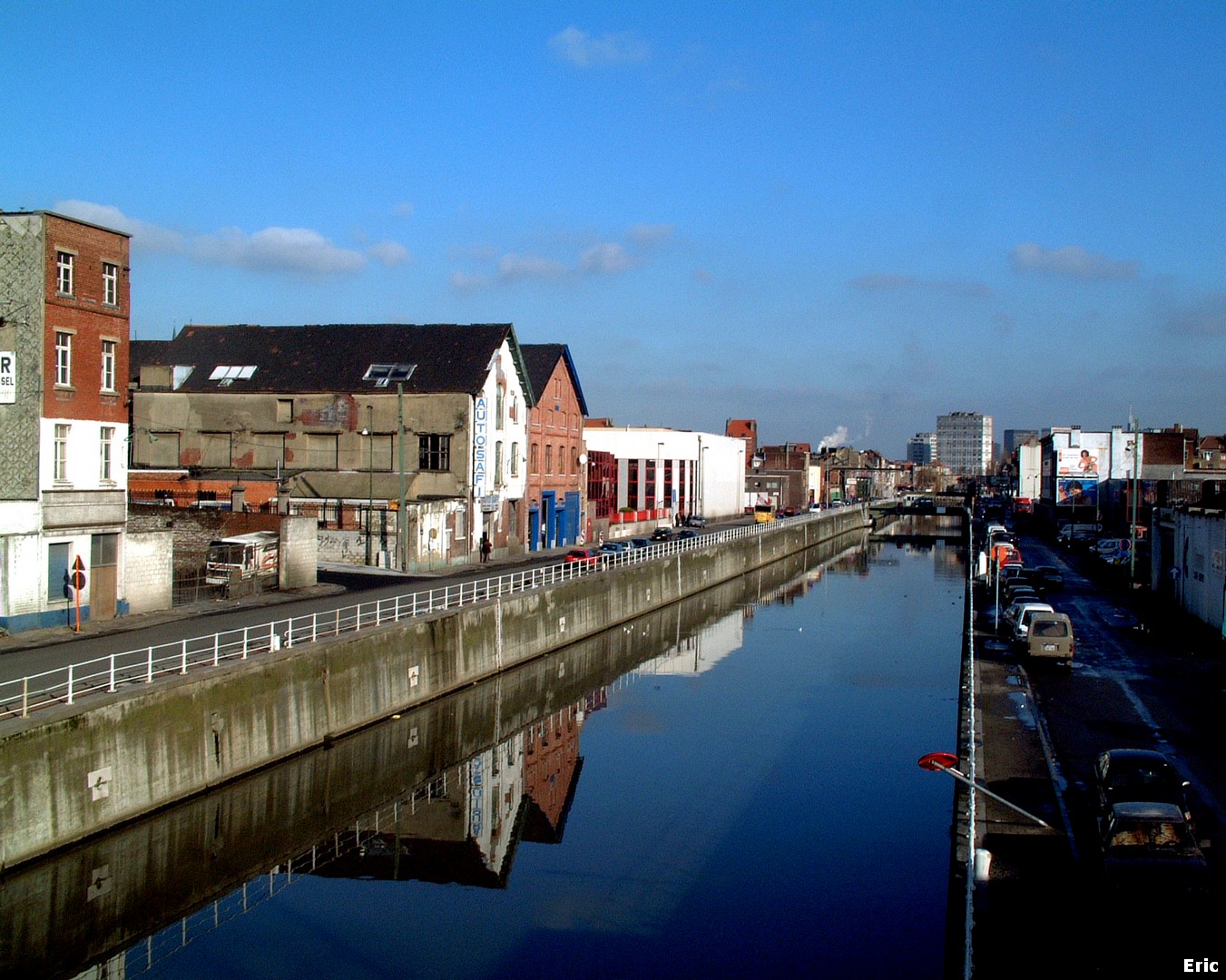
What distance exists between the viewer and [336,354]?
5953 cm

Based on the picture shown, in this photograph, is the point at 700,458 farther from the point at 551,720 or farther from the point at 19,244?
the point at 19,244

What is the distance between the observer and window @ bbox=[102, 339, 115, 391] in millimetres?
32906

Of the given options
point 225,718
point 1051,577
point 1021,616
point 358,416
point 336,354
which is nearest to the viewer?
point 225,718

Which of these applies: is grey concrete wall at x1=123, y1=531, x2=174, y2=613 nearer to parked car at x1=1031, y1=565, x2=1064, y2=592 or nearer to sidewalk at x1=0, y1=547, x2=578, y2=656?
sidewalk at x1=0, y1=547, x2=578, y2=656

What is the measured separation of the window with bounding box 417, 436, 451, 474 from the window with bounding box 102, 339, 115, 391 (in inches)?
899

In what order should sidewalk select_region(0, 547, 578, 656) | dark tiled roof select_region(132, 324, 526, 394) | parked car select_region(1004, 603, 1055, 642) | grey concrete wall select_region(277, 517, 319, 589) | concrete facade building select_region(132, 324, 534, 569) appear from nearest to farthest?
sidewalk select_region(0, 547, 578, 656), parked car select_region(1004, 603, 1055, 642), grey concrete wall select_region(277, 517, 319, 589), concrete facade building select_region(132, 324, 534, 569), dark tiled roof select_region(132, 324, 526, 394)

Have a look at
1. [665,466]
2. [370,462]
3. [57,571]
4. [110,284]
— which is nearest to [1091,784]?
[57,571]

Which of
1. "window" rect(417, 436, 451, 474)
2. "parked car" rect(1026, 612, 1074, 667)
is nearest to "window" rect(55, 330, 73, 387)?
"window" rect(417, 436, 451, 474)

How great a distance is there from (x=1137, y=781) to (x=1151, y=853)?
212 cm

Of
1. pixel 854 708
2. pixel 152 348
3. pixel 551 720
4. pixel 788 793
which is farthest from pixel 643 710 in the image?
pixel 152 348

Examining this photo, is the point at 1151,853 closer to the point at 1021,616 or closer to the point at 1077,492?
the point at 1021,616

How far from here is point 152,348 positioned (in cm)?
6538

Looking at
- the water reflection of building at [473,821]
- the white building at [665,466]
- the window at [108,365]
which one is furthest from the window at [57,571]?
the white building at [665,466]

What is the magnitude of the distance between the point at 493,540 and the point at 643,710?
23.1 m
